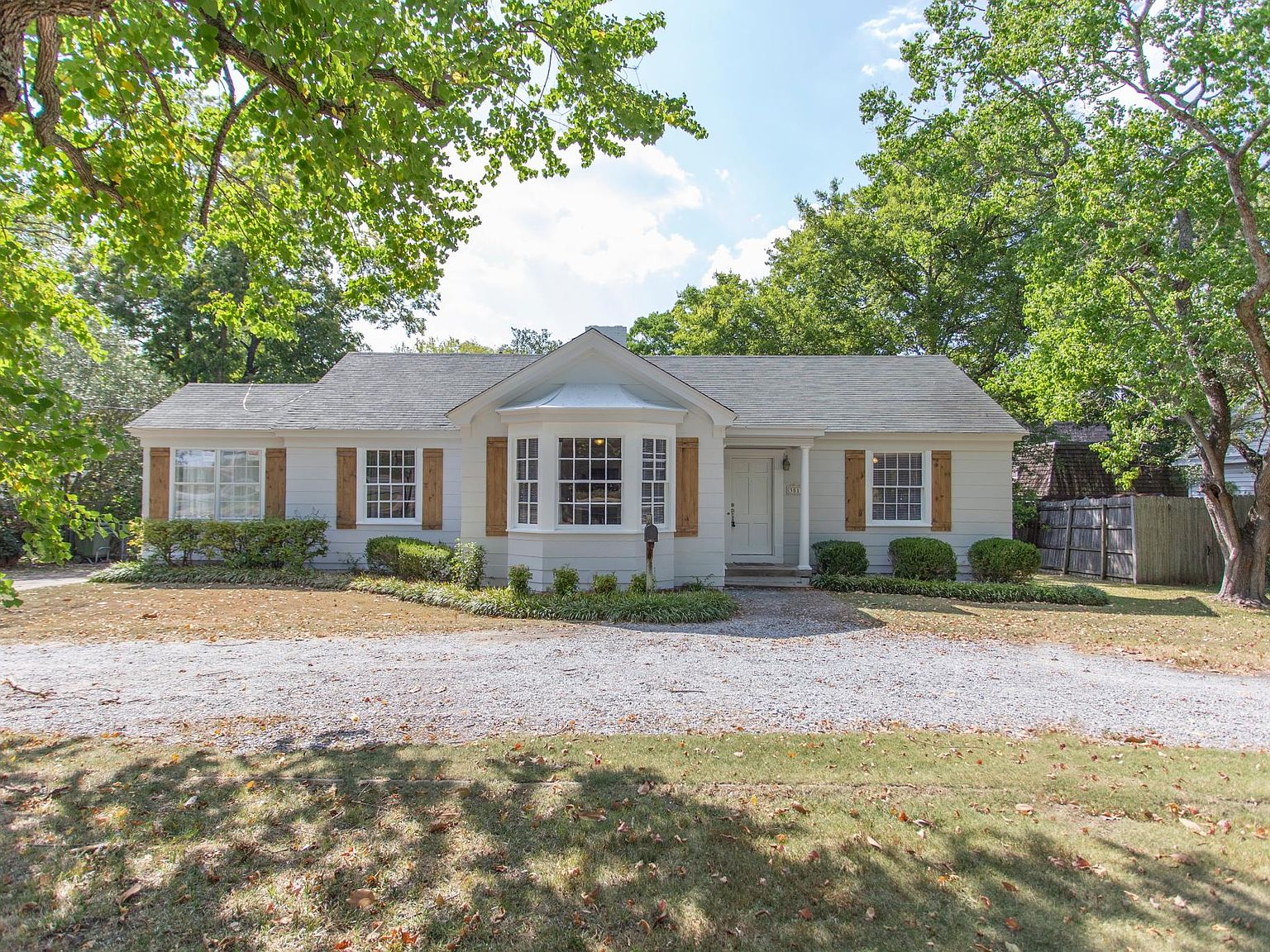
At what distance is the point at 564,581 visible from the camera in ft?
35.9

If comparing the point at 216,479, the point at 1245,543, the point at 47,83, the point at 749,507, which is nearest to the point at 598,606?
the point at 749,507

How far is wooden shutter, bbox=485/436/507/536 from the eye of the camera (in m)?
12.6

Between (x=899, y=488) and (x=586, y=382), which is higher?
(x=586, y=382)

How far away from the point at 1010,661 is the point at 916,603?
13.2ft

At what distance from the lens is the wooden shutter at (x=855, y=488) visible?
14852mm

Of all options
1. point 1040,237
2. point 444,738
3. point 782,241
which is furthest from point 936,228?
point 444,738

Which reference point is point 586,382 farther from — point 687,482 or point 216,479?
point 216,479

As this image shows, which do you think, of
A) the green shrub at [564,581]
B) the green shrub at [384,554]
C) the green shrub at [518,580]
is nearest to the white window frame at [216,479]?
the green shrub at [384,554]

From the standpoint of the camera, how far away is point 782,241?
29.2 metres

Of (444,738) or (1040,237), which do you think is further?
(1040,237)

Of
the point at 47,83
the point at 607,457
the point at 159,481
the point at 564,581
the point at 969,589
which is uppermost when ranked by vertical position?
the point at 47,83

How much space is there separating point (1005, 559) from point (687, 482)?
6.89 metres

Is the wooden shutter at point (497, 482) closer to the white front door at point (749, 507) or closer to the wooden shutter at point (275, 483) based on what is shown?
the white front door at point (749, 507)

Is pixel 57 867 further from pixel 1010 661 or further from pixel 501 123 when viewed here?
pixel 1010 661
